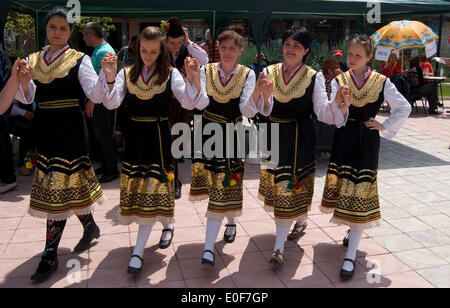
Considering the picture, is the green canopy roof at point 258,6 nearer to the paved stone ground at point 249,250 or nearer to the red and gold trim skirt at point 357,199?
the paved stone ground at point 249,250

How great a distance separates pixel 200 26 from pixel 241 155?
17890 millimetres

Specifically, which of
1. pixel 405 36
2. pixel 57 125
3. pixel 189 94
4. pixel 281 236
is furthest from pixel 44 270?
pixel 405 36

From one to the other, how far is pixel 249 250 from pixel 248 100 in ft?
4.32

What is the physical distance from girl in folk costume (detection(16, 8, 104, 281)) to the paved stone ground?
46 centimetres

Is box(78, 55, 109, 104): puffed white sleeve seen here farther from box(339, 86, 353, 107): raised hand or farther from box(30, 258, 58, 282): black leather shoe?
box(339, 86, 353, 107): raised hand

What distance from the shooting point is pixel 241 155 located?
3.67 m

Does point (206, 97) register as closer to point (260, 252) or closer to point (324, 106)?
point (324, 106)

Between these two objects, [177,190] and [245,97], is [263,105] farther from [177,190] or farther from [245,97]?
[177,190]

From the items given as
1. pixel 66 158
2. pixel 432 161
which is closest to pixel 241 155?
pixel 66 158

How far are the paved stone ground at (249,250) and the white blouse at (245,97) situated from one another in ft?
4.01

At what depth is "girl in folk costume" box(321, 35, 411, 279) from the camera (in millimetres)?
3354

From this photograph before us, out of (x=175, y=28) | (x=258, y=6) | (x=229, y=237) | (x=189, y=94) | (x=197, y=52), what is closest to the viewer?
(x=189, y=94)

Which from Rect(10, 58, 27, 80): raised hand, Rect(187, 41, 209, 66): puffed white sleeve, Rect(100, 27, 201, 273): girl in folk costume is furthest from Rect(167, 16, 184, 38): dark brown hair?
Rect(10, 58, 27, 80): raised hand

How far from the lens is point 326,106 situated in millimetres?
3275
